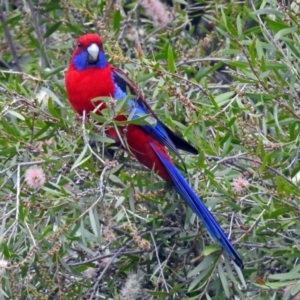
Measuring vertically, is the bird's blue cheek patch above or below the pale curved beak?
below

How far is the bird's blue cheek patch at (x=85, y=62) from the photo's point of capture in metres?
3.37

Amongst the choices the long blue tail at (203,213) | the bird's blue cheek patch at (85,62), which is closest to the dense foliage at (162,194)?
the long blue tail at (203,213)

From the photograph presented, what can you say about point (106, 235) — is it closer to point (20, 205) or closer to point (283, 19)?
point (20, 205)

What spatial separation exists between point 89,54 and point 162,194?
29.2 inches

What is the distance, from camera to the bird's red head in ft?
11.1

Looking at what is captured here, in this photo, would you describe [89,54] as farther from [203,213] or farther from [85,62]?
[203,213]

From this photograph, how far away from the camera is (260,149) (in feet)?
8.54

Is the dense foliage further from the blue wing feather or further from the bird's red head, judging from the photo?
the bird's red head

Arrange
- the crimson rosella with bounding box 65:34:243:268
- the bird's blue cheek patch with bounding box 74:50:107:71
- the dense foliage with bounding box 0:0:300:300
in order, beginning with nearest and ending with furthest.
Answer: the dense foliage with bounding box 0:0:300:300 < the crimson rosella with bounding box 65:34:243:268 < the bird's blue cheek patch with bounding box 74:50:107:71

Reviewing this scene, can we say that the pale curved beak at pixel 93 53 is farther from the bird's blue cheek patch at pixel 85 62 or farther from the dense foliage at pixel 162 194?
the dense foliage at pixel 162 194

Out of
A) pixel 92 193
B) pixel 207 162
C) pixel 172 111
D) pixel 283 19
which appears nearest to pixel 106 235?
pixel 92 193

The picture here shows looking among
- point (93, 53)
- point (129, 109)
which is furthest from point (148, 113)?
point (93, 53)

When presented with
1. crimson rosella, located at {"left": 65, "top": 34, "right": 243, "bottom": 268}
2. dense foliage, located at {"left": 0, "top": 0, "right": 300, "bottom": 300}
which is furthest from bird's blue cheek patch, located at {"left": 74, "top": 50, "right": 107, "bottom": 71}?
dense foliage, located at {"left": 0, "top": 0, "right": 300, "bottom": 300}

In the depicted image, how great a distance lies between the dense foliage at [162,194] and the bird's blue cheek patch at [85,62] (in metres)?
0.36
